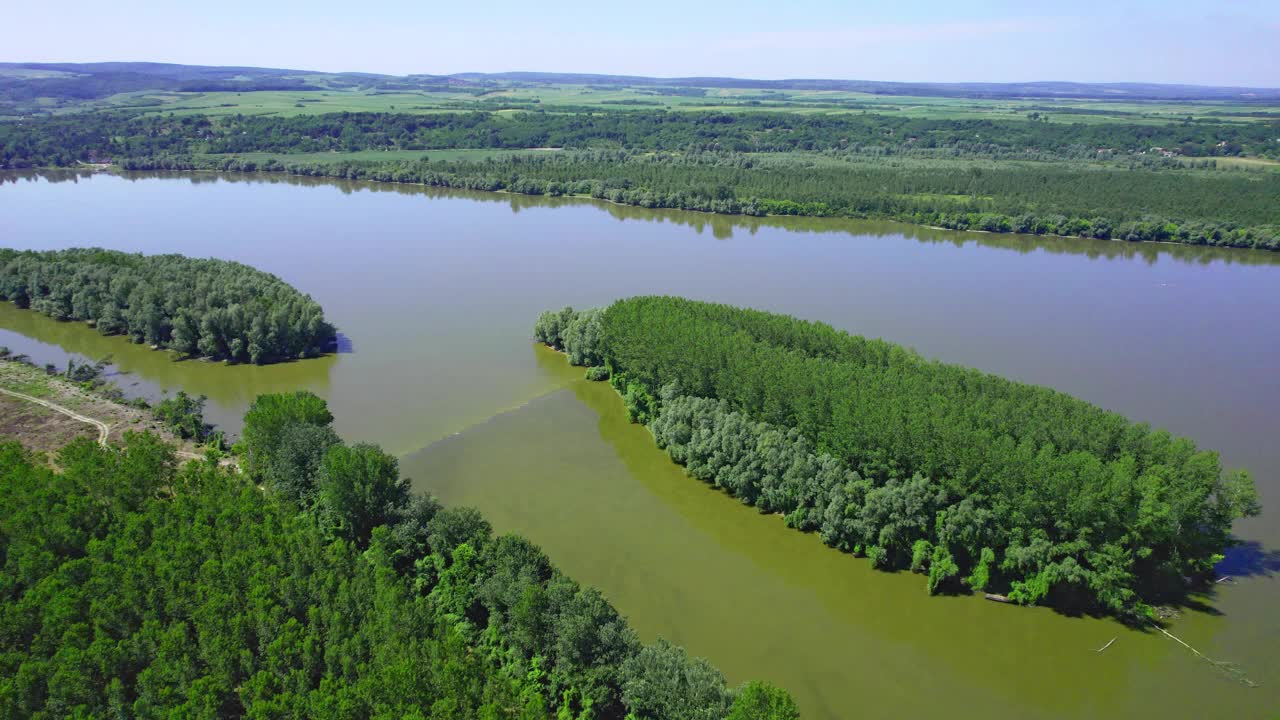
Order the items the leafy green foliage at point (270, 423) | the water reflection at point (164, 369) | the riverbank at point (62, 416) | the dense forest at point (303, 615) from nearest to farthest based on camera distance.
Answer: the dense forest at point (303, 615) → the leafy green foliage at point (270, 423) → the riverbank at point (62, 416) → the water reflection at point (164, 369)

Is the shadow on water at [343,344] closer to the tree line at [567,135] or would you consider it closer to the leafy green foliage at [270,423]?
the leafy green foliage at [270,423]

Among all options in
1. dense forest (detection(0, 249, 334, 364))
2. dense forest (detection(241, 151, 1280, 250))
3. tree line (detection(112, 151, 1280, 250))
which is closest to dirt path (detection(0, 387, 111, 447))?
dense forest (detection(0, 249, 334, 364))

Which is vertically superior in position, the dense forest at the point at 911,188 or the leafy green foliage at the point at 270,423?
the dense forest at the point at 911,188

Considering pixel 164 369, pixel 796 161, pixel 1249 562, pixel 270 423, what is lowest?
pixel 164 369

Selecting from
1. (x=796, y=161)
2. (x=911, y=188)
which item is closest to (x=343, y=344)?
(x=911, y=188)

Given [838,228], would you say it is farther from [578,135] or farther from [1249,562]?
[578,135]

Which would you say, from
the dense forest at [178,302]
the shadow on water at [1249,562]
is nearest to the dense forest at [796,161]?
the dense forest at [178,302]
